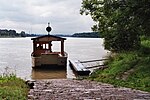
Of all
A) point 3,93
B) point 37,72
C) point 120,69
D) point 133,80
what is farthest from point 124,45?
point 3,93

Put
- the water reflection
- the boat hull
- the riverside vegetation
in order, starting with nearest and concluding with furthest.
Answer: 1. the riverside vegetation
2. the water reflection
3. the boat hull

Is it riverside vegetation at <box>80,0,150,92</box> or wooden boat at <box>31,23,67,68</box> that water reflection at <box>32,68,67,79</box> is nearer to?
wooden boat at <box>31,23,67,68</box>

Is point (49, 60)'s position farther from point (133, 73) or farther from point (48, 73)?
point (133, 73)

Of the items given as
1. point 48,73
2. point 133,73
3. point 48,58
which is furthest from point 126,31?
point 48,58

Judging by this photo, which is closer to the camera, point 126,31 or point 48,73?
point 126,31

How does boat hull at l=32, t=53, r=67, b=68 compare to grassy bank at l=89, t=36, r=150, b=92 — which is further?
boat hull at l=32, t=53, r=67, b=68

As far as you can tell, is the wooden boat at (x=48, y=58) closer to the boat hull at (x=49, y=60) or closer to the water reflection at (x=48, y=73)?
the boat hull at (x=49, y=60)

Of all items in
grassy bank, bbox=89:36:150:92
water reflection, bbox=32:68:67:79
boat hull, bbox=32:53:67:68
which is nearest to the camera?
grassy bank, bbox=89:36:150:92

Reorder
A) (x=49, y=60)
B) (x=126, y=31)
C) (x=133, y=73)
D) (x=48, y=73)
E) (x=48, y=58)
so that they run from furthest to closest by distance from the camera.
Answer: (x=49, y=60)
(x=48, y=58)
(x=48, y=73)
(x=133, y=73)
(x=126, y=31)

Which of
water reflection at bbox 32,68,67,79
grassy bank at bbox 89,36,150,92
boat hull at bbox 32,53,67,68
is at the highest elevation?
grassy bank at bbox 89,36,150,92

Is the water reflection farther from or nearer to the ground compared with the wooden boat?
nearer to the ground

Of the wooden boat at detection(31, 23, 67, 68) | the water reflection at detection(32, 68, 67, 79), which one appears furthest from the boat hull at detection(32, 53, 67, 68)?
the water reflection at detection(32, 68, 67, 79)

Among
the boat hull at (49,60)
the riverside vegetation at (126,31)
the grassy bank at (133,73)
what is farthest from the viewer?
the boat hull at (49,60)

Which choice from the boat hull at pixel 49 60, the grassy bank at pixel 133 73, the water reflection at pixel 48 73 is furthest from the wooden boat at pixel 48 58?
the grassy bank at pixel 133 73
